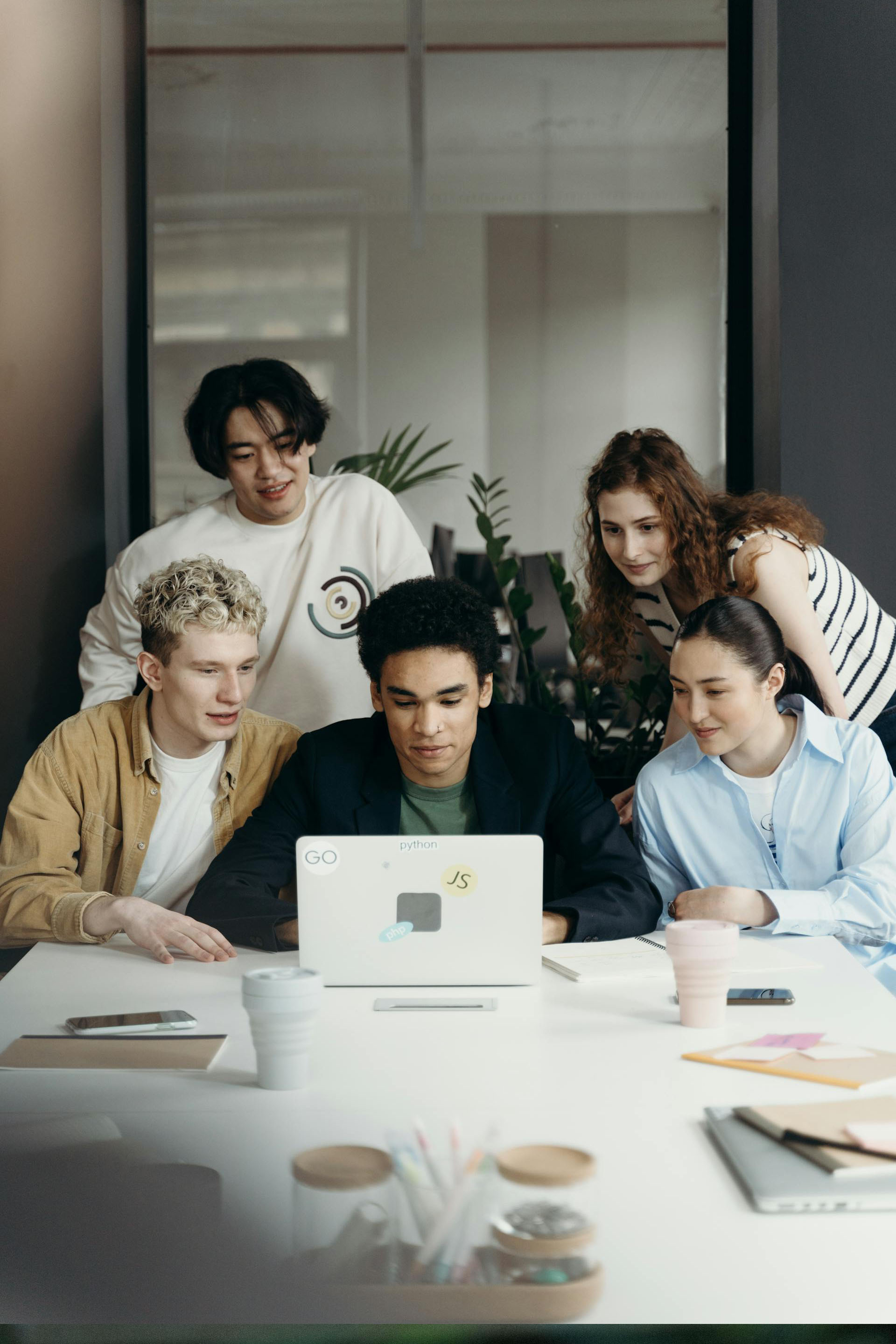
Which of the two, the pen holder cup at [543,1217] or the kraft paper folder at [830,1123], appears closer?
the pen holder cup at [543,1217]

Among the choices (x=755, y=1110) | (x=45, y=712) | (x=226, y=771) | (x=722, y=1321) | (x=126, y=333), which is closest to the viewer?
(x=722, y=1321)

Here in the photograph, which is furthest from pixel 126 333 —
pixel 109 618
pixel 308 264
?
pixel 109 618

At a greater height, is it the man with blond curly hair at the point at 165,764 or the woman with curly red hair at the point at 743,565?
the woman with curly red hair at the point at 743,565

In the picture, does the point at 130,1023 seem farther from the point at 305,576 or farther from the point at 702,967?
the point at 305,576

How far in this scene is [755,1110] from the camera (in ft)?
3.52

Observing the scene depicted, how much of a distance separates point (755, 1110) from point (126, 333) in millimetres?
2846

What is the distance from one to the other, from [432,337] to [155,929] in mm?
2204

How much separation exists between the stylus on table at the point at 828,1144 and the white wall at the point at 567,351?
2.53 m

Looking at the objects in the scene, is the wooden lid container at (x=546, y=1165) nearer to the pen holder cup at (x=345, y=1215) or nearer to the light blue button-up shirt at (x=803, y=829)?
the pen holder cup at (x=345, y=1215)

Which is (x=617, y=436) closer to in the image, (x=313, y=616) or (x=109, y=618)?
(x=313, y=616)

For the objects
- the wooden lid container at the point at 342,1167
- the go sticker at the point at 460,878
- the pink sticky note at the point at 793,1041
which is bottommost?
the pink sticky note at the point at 793,1041

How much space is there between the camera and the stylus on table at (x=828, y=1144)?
965mm

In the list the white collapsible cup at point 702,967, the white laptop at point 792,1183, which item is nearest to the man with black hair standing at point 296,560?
the white collapsible cup at point 702,967

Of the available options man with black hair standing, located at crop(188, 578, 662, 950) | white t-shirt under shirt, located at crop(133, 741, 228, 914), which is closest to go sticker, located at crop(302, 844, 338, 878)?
man with black hair standing, located at crop(188, 578, 662, 950)
